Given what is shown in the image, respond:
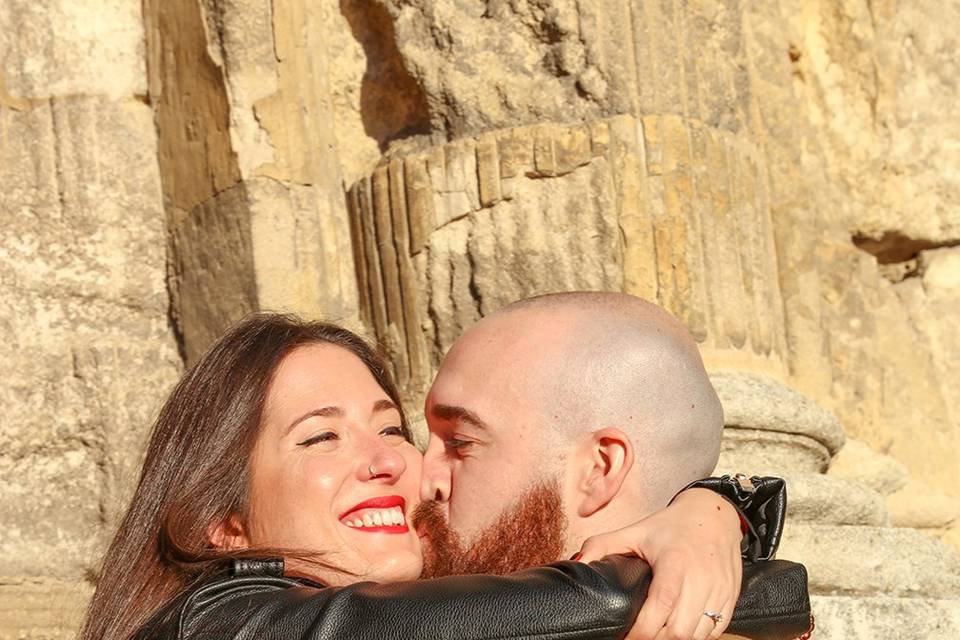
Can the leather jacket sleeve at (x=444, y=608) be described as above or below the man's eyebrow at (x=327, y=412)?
below

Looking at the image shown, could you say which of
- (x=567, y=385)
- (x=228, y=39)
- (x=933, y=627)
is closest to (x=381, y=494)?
Result: (x=567, y=385)

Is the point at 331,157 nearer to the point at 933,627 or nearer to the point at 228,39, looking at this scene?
the point at 228,39

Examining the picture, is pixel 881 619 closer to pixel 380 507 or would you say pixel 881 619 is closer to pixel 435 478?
pixel 435 478

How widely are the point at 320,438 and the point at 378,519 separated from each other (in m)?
0.17

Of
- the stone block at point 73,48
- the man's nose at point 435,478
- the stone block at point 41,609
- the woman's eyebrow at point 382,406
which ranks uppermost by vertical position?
the stone block at point 73,48

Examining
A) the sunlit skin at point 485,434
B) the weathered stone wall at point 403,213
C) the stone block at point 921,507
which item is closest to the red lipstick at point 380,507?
the sunlit skin at point 485,434

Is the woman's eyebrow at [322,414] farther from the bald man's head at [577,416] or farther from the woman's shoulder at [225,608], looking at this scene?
the woman's shoulder at [225,608]

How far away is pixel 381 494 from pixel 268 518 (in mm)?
189

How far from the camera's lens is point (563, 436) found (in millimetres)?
2877

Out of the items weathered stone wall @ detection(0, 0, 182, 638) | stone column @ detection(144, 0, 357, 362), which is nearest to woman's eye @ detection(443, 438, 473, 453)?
stone column @ detection(144, 0, 357, 362)

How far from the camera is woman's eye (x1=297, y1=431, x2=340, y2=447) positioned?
286 cm

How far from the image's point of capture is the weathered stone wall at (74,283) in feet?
14.9

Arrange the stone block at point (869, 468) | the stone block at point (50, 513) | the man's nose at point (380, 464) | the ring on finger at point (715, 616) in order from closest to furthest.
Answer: the ring on finger at point (715, 616)
the man's nose at point (380, 464)
the stone block at point (50, 513)
the stone block at point (869, 468)

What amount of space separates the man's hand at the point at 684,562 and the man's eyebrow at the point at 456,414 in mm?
406
